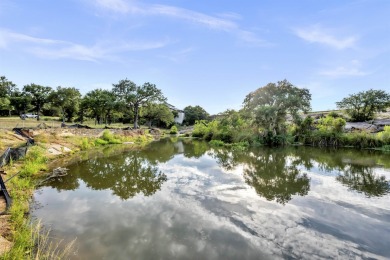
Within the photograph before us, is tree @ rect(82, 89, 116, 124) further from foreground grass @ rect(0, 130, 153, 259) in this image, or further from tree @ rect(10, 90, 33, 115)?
foreground grass @ rect(0, 130, 153, 259)

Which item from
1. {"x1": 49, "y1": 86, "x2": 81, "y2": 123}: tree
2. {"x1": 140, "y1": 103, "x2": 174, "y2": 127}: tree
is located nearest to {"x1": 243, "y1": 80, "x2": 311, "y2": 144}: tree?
{"x1": 140, "y1": 103, "x2": 174, "y2": 127}: tree

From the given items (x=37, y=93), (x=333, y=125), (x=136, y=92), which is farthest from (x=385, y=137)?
(x=37, y=93)

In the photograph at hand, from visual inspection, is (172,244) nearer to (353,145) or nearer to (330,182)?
(330,182)

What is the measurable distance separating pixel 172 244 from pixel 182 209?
1975 mm

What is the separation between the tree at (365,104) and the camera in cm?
3616

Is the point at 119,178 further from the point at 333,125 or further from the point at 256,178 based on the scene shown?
the point at 333,125

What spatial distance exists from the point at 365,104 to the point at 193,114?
4178 cm

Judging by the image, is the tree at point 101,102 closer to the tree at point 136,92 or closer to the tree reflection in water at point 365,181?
the tree at point 136,92

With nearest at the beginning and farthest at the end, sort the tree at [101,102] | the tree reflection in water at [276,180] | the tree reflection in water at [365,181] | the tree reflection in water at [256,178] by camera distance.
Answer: the tree reflection in water at [276,180]
the tree reflection in water at [365,181]
the tree reflection in water at [256,178]
the tree at [101,102]

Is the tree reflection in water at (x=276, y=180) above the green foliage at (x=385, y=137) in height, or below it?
below

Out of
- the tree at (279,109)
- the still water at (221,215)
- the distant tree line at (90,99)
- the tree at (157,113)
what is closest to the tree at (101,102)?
the distant tree line at (90,99)

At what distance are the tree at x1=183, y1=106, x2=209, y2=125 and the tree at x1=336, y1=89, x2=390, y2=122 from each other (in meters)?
37.2

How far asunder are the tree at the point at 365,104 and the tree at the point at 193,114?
37.2 m

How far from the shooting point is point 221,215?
5.97 m
